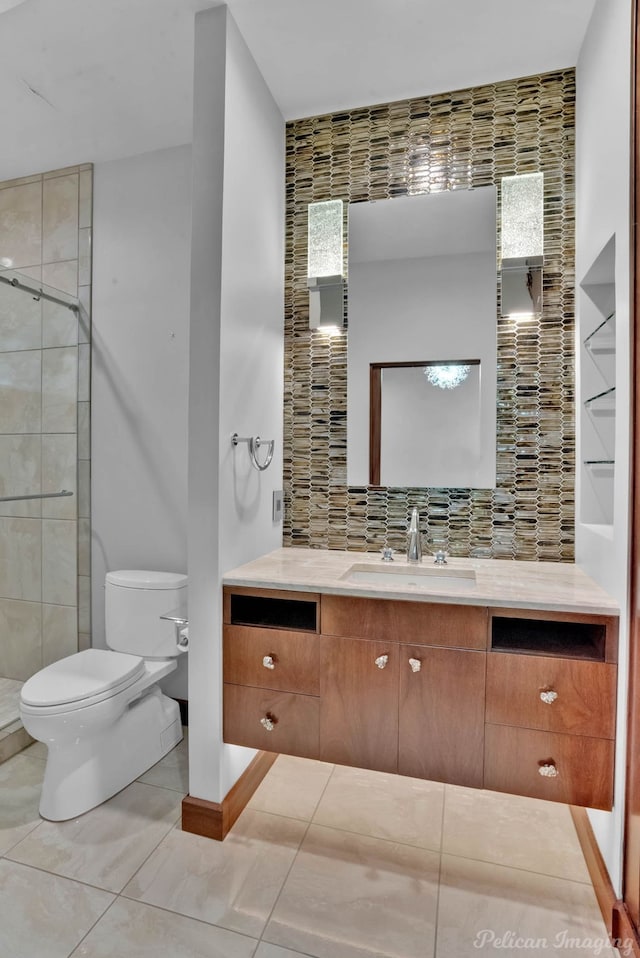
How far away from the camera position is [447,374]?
2.04m

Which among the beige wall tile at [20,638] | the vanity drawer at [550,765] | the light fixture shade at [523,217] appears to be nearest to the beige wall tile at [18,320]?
the beige wall tile at [20,638]

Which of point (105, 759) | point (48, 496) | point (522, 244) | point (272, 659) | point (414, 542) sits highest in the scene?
point (522, 244)

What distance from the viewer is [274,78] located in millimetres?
1956

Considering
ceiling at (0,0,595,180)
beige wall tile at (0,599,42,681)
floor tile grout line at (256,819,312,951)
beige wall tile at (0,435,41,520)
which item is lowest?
floor tile grout line at (256,819,312,951)

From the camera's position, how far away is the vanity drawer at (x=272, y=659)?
1.60 m

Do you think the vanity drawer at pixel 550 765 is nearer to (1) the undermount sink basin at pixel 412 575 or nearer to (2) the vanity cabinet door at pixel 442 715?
(2) the vanity cabinet door at pixel 442 715

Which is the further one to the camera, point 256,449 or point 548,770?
point 256,449

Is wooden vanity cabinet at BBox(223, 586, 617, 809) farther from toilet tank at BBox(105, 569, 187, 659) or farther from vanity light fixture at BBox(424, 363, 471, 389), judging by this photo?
vanity light fixture at BBox(424, 363, 471, 389)

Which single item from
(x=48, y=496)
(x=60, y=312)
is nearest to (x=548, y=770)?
(x=48, y=496)

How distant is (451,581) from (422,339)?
39.0 inches

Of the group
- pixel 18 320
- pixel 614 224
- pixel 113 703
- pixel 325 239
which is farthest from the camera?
pixel 18 320

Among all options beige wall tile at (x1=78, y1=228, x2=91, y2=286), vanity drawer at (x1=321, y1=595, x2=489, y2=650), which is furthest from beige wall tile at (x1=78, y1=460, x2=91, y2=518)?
vanity drawer at (x1=321, y1=595, x2=489, y2=650)

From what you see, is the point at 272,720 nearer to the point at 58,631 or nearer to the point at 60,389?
the point at 58,631

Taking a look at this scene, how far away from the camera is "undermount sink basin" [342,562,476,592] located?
1.83 meters
